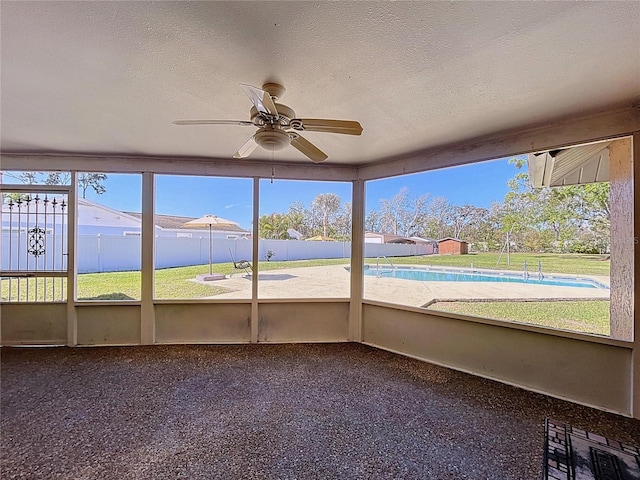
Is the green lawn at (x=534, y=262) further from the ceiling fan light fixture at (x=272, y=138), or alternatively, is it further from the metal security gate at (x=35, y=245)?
the metal security gate at (x=35, y=245)

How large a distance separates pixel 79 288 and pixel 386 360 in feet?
13.0

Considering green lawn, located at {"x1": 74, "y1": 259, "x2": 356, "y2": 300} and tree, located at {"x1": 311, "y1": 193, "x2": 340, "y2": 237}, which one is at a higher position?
tree, located at {"x1": 311, "y1": 193, "x2": 340, "y2": 237}

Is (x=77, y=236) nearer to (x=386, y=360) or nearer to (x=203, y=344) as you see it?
(x=203, y=344)

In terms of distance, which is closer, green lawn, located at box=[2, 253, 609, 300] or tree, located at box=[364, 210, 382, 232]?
green lawn, located at box=[2, 253, 609, 300]

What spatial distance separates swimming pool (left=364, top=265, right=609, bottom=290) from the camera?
281 centimetres

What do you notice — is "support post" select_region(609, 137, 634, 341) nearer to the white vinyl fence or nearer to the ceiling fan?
the white vinyl fence

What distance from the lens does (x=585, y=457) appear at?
6.07ft

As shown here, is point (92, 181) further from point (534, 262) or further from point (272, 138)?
point (534, 262)

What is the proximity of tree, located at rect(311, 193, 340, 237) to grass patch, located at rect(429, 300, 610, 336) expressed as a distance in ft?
6.11

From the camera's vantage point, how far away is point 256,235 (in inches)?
161

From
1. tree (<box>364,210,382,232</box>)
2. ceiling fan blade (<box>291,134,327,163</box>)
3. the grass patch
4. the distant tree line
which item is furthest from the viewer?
tree (<box>364,210,382,232</box>)

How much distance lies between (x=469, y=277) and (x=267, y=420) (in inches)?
101

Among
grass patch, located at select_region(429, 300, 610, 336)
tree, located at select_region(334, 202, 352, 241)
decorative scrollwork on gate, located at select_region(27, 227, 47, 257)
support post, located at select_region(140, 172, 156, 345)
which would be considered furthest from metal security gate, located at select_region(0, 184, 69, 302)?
grass patch, located at select_region(429, 300, 610, 336)

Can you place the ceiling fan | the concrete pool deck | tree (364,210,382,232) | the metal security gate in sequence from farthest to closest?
tree (364,210,382,232) → the metal security gate → the concrete pool deck → the ceiling fan
